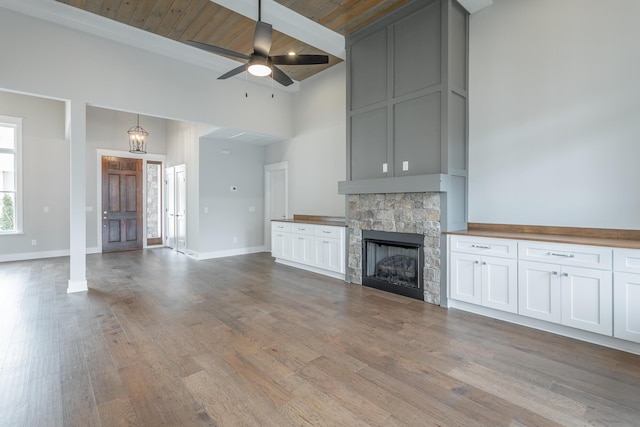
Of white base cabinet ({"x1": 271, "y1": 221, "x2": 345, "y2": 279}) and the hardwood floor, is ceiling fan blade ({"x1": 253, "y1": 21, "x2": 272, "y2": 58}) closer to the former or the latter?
white base cabinet ({"x1": 271, "y1": 221, "x2": 345, "y2": 279})

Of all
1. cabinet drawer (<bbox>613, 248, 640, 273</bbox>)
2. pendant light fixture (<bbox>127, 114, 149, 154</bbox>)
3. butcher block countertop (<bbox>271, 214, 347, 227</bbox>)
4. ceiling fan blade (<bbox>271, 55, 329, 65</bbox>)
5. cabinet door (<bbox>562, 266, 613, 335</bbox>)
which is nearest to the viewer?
cabinet drawer (<bbox>613, 248, 640, 273</bbox>)

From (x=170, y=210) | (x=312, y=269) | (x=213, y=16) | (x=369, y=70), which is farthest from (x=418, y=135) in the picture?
(x=170, y=210)

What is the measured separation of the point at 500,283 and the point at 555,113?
199 centimetres

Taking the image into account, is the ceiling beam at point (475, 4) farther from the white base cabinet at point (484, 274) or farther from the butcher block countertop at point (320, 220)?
the butcher block countertop at point (320, 220)

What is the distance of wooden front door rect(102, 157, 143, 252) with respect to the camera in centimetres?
808

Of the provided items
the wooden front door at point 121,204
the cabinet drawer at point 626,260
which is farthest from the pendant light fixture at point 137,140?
the cabinet drawer at point 626,260

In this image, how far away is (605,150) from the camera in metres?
3.15

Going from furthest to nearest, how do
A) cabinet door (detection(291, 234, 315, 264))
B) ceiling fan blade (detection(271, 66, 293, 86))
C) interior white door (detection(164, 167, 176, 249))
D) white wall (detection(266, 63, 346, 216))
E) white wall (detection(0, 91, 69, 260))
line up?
interior white door (detection(164, 167, 176, 249)) → white wall (detection(0, 91, 69, 260)) → white wall (detection(266, 63, 346, 216)) → cabinet door (detection(291, 234, 315, 264)) → ceiling fan blade (detection(271, 66, 293, 86))

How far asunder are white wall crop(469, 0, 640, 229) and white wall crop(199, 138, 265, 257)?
208 inches

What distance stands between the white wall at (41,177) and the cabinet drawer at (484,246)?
8.57m

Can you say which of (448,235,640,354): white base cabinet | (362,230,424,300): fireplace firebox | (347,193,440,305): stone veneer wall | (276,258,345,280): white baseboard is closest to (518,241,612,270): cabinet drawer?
(448,235,640,354): white base cabinet

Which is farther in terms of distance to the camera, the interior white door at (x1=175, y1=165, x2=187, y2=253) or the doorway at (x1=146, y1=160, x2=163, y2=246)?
the doorway at (x1=146, y1=160, x2=163, y2=246)

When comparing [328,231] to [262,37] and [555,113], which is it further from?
[555,113]

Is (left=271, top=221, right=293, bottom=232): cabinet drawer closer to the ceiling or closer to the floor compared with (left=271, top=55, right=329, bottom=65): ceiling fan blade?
closer to the floor
